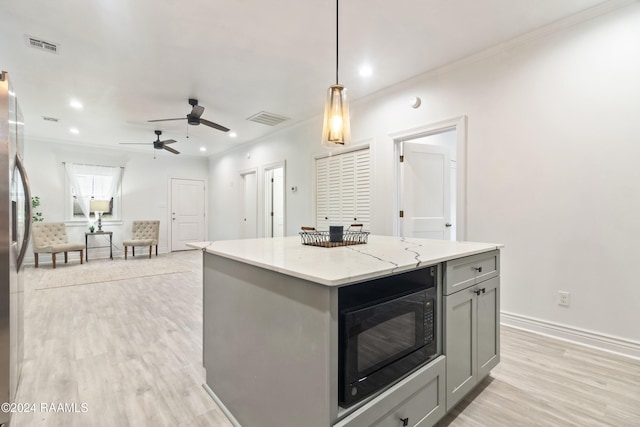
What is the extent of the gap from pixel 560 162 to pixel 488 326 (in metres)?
1.66

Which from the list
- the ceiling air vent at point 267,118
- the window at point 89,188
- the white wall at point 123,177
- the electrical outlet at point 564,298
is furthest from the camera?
the window at point 89,188

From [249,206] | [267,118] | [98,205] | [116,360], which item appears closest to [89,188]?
[98,205]

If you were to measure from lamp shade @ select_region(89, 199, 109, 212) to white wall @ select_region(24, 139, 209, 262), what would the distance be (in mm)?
556

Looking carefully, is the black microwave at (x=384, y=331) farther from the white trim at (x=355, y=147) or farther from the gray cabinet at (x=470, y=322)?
the white trim at (x=355, y=147)

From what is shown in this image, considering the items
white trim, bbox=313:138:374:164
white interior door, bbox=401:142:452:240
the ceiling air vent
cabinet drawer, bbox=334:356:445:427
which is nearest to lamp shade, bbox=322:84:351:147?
cabinet drawer, bbox=334:356:445:427

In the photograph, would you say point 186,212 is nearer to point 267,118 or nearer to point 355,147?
point 267,118

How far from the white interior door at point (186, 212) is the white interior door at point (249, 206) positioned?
208cm

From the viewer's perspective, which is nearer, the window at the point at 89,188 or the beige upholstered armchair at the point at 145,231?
the window at the point at 89,188

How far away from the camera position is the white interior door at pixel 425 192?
378 cm

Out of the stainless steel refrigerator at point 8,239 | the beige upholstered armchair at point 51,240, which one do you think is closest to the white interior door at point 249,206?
the beige upholstered armchair at point 51,240

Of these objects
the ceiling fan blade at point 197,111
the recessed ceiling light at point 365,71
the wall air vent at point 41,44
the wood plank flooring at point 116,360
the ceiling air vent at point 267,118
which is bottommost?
the wood plank flooring at point 116,360

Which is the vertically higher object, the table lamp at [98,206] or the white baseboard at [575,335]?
the table lamp at [98,206]

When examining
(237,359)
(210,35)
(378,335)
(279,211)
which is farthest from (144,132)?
(378,335)

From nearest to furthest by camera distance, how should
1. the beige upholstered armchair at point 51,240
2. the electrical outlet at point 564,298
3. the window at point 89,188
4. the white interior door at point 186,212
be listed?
the electrical outlet at point 564,298 < the beige upholstered armchair at point 51,240 < the window at point 89,188 < the white interior door at point 186,212
